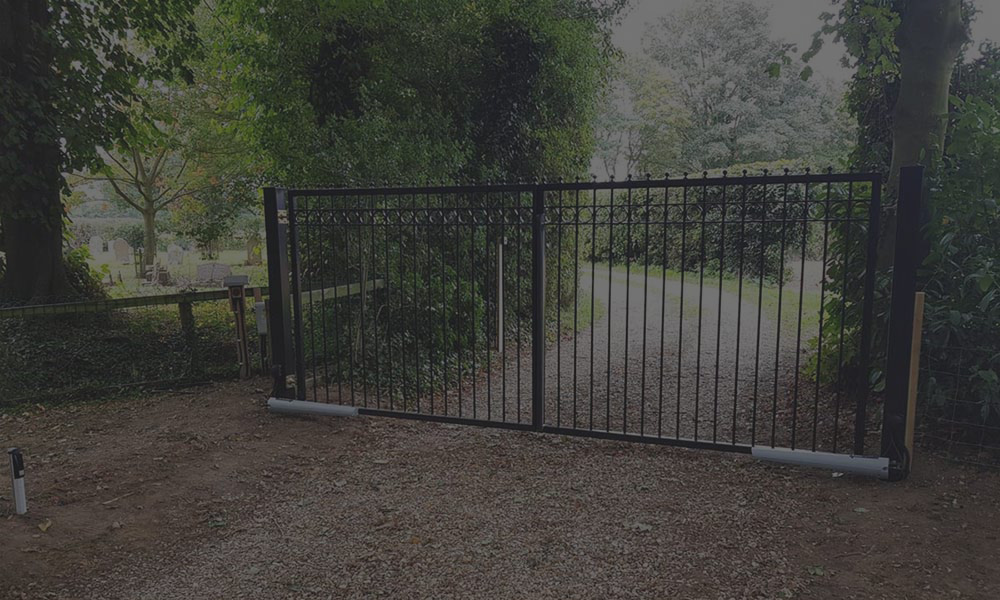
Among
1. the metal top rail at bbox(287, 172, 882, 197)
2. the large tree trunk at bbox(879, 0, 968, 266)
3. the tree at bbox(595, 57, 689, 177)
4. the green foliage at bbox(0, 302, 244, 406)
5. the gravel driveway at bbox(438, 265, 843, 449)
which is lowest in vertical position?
the gravel driveway at bbox(438, 265, 843, 449)

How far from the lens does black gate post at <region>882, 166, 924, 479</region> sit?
362 centimetres

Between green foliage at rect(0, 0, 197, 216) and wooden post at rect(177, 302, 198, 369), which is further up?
green foliage at rect(0, 0, 197, 216)

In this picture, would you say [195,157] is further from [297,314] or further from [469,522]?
[469,522]

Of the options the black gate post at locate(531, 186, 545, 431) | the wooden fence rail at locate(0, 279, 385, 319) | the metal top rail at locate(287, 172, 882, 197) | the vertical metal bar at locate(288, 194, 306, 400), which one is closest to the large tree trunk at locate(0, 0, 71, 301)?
the wooden fence rail at locate(0, 279, 385, 319)

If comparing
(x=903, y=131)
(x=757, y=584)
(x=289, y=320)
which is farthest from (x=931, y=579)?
(x=289, y=320)

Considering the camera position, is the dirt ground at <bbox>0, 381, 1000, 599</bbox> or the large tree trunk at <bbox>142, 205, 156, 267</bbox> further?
the large tree trunk at <bbox>142, 205, 156, 267</bbox>

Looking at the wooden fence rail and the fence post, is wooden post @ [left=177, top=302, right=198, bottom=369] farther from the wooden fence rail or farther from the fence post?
the fence post

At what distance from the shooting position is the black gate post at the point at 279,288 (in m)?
5.21

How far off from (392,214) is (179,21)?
443cm

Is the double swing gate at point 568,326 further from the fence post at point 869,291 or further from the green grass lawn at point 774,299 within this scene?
the green grass lawn at point 774,299

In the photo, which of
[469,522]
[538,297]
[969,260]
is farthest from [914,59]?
[469,522]

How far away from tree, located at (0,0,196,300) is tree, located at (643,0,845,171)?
19.8 meters

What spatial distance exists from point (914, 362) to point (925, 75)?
2.17 metres

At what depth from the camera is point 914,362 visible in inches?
145
